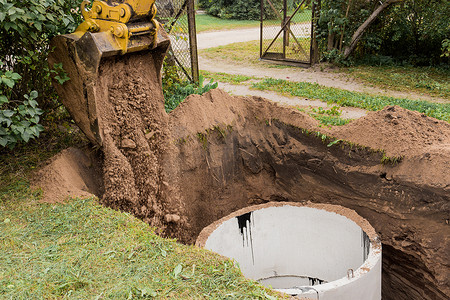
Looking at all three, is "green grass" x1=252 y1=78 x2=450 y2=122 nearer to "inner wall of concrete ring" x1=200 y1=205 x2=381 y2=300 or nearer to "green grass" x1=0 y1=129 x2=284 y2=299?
"inner wall of concrete ring" x1=200 y1=205 x2=381 y2=300

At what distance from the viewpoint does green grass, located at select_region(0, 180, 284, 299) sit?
9.54 feet

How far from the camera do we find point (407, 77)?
10.5 metres

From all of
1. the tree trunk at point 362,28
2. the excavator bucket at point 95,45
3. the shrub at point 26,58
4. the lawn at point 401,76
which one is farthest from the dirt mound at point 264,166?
the tree trunk at point 362,28

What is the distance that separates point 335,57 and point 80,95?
359 inches

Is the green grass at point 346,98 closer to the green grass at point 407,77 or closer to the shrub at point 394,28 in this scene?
the green grass at point 407,77

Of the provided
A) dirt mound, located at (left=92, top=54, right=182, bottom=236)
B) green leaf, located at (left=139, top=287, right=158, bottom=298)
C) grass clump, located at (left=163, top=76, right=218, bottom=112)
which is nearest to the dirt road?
grass clump, located at (left=163, top=76, right=218, bottom=112)

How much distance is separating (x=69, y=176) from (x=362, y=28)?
376 inches

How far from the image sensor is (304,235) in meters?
5.71

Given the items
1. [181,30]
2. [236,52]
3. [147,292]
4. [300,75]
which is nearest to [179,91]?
[181,30]

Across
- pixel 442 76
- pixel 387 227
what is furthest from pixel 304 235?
pixel 442 76

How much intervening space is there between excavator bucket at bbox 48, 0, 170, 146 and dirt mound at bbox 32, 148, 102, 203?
0.30m

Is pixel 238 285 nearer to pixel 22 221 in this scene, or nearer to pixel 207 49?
pixel 22 221

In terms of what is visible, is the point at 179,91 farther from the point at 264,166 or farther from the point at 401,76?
the point at 401,76

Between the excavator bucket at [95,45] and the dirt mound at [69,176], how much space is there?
12.0 inches
